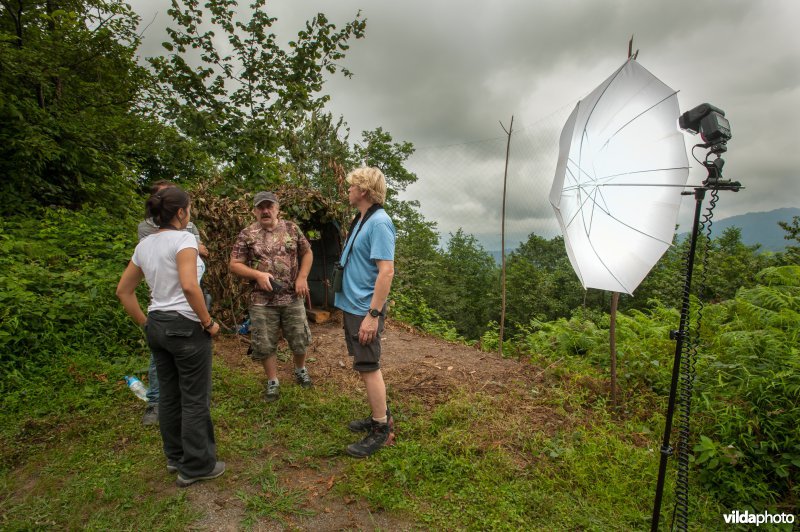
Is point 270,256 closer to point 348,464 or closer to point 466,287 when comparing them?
point 348,464

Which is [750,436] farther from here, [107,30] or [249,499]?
[107,30]

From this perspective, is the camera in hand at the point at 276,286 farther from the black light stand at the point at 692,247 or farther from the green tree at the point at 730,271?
the green tree at the point at 730,271

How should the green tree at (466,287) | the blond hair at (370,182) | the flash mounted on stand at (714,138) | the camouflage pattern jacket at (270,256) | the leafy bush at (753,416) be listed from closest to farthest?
the flash mounted on stand at (714,138), the leafy bush at (753,416), the blond hair at (370,182), the camouflage pattern jacket at (270,256), the green tree at (466,287)

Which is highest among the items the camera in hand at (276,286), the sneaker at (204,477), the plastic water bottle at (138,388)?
the camera in hand at (276,286)

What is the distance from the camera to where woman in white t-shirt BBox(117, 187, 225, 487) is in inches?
89.4

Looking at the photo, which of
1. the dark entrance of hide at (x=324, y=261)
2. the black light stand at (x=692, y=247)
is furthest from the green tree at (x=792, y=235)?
the black light stand at (x=692, y=247)

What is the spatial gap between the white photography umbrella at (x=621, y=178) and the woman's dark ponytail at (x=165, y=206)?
2.69 meters

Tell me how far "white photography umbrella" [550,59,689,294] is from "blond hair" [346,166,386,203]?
4.59 ft

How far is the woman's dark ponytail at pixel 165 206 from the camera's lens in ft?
7.41

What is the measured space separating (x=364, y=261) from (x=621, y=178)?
2.02m

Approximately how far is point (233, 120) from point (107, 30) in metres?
5.62

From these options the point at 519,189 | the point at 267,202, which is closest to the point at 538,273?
the point at 519,189

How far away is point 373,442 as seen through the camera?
295 cm

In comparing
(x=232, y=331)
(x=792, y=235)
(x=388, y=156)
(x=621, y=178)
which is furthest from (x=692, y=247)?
(x=792, y=235)
